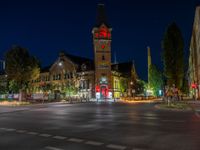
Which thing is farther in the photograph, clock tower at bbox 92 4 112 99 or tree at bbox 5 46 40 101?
clock tower at bbox 92 4 112 99

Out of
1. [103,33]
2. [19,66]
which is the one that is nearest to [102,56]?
[103,33]

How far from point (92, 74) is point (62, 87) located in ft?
42.0

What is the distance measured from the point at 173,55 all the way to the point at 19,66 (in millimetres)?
36717

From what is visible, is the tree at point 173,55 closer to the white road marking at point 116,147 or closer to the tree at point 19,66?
the white road marking at point 116,147

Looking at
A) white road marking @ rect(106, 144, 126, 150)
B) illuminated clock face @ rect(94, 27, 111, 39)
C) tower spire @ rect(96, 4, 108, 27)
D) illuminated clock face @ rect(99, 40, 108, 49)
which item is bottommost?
white road marking @ rect(106, 144, 126, 150)

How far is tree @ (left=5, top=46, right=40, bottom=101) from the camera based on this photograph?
65625 mm

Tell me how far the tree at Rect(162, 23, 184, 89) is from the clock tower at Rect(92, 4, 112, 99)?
6041 cm

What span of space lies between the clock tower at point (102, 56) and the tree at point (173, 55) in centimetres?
6041

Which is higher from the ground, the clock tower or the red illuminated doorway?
the clock tower

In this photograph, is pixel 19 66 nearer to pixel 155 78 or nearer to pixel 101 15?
pixel 101 15

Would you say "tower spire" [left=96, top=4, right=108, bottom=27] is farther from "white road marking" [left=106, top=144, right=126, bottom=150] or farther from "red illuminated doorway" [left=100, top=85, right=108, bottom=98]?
"white road marking" [left=106, top=144, right=126, bottom=150]

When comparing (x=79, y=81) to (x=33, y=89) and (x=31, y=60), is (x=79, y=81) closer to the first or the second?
(x=33, y=89)

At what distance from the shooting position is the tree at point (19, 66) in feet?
215

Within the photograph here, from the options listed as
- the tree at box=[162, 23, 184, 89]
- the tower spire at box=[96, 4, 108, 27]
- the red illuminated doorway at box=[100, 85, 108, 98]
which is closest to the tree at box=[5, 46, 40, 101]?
the tree at box=[162, 23, 184, 89]
